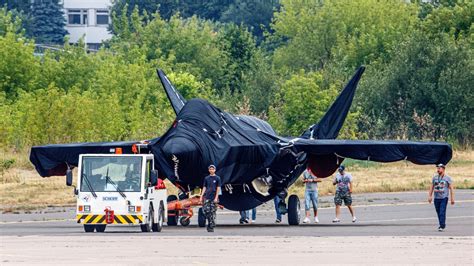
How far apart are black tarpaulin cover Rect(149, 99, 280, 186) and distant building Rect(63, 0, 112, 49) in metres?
116

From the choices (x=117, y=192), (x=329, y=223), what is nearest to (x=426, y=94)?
(x=329, y=223)

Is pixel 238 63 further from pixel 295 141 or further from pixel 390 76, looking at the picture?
pixel 295 141

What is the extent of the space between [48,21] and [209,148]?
110372 mm

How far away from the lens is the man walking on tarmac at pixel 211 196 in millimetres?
31750

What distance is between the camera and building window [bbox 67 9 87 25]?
150375mm

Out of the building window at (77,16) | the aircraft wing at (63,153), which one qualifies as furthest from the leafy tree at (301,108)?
the building window at (77,16)

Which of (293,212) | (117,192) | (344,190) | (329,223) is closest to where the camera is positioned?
(117,192)

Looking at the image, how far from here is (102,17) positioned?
153000 millimetres

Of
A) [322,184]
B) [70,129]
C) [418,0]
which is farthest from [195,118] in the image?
[418,0]

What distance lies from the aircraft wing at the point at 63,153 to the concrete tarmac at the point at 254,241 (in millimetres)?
1434

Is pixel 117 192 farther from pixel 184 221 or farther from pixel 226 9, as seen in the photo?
pixel 226 9

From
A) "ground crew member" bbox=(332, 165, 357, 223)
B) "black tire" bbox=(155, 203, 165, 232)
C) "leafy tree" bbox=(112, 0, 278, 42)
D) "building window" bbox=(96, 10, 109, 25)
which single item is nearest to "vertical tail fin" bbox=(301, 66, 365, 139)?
"ground crew member" bbox=(332, 165, 357, 223)

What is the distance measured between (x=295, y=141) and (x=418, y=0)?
7162 cm

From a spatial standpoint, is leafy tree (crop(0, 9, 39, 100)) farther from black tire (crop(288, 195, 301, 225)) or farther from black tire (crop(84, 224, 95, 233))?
black tire (crop(84, 224, 95, 233))
